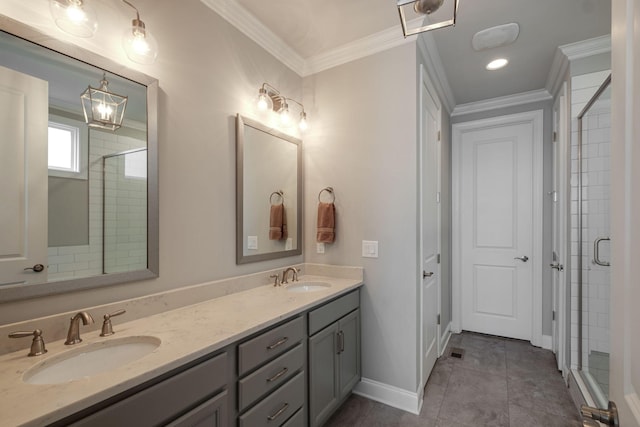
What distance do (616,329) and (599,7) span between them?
7.53ft

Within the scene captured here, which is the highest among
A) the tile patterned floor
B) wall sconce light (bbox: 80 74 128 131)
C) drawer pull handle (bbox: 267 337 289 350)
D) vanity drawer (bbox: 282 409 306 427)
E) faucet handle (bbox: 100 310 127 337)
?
wall sconce light (bbox: 80 74 128 131)

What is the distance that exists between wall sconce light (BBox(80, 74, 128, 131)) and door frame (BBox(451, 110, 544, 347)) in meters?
3.28

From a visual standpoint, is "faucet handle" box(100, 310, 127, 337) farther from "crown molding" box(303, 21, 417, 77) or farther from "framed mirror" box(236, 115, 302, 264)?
"crown molding" box(303, 21, 417, 77)

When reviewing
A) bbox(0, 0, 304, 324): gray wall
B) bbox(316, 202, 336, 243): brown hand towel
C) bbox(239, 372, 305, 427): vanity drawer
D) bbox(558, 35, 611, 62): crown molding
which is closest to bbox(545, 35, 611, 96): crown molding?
bbox(558, 35, 611, 62): crown molding

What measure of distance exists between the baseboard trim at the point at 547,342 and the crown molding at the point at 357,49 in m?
3.13

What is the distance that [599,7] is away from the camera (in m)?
1.87

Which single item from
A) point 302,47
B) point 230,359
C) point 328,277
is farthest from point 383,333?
point 302,47

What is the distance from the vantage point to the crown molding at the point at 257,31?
1.80 m

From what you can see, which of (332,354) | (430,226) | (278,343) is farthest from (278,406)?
(430,226)

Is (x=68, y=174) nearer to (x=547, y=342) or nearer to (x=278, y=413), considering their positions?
(x=278, y=413)

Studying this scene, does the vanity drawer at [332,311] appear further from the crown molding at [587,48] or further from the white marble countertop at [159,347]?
the crown molding at [587,48]

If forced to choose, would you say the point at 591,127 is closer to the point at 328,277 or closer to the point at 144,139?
the point at 328,277

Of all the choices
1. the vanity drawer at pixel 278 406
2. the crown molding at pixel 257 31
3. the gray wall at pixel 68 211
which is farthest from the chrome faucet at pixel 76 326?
the crown molding at pixel 257 31

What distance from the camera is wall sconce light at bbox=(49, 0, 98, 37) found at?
1.13 meters
